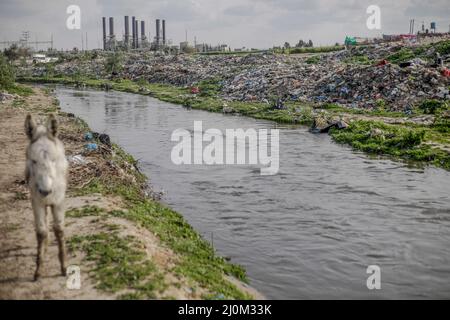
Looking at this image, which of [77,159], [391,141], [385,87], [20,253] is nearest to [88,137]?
[77,159]

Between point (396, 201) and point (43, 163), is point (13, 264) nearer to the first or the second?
point (43, 163)

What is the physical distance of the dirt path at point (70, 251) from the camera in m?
6.22

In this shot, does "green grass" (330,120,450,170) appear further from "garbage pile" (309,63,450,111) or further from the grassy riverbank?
"garbage pile" (309,63,450,111)

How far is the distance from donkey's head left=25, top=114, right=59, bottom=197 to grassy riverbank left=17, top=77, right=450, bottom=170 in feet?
45.2

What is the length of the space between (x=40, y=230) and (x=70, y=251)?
1382 millimetres

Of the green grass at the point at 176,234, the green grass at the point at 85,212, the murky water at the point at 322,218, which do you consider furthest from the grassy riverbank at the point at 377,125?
the green grass at the point at 85,212

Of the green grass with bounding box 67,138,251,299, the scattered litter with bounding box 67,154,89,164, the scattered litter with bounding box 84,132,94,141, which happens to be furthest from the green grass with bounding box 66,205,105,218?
the scattered litter with bounding box 84,132,94,141

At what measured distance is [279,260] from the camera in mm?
8930

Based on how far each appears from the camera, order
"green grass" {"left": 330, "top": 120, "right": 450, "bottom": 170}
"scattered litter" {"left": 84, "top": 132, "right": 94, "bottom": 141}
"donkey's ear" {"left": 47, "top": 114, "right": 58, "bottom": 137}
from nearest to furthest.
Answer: "donkey's ear" {"left": 47, "top": 114, "right": 58, "bottom": 137} < "green grass" {"left": 330, "top": 120, "right": 450, "bottom": 170} < "scattered litter" {"left": 84, "top": 132, "right": 94, "bottom": 141}

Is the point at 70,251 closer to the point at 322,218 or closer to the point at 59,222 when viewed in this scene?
the point at 59,222

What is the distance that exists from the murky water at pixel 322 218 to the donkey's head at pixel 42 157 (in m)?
3.99

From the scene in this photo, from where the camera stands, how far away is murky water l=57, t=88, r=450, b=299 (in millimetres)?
8164

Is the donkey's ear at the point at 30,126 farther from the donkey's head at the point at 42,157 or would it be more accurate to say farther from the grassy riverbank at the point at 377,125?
the grassy riverbank at the point at 377,125

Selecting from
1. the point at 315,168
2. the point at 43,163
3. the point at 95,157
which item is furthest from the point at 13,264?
the point at 315,168
